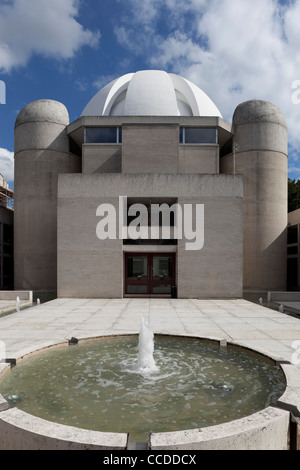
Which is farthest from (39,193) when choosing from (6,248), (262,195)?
(262,195)

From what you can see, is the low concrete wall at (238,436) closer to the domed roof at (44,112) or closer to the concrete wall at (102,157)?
the concrete wall at (102,157)

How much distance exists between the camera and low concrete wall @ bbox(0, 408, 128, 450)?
4023 mm

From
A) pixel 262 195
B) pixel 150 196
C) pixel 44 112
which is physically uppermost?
pixel 44 112

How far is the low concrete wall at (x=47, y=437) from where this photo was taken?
4.02 meters

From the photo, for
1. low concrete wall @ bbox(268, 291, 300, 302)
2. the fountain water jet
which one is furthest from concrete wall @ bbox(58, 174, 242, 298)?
the fountain water jet

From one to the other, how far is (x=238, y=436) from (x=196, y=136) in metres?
27.6

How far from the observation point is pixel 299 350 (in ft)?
29.9

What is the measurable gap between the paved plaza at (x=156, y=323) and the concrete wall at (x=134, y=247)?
8.30ft

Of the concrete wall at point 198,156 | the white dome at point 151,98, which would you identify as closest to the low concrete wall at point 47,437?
the concrete wall at point 198,156

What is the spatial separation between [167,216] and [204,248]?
13.0 feet

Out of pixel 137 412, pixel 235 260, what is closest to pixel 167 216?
pixel 235 260

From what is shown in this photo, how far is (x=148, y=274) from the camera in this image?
2344cm

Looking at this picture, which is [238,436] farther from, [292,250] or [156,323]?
[292,250]

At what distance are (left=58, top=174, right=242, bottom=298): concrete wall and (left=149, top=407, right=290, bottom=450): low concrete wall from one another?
17639mm
